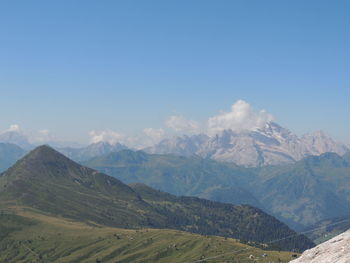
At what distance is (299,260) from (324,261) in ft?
23.0

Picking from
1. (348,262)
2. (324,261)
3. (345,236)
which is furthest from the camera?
(345,236)

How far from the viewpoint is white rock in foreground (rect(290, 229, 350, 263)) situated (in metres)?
46.0

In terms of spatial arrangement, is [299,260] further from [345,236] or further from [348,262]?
[348,262]

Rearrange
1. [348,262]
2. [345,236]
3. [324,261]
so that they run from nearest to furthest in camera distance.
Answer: [348,262] < [324,261] < [345,236]

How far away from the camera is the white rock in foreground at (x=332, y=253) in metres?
46.0

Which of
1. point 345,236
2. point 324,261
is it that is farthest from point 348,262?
point 345,236

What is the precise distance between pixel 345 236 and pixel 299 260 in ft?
21.7

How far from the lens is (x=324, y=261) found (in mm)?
47344

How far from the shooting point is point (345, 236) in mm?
52500

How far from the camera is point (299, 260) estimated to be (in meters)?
54.0

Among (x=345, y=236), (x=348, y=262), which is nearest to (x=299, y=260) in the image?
(x=345, y=236)

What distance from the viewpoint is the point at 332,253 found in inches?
1917

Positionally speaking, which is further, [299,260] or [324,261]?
[299,260]
